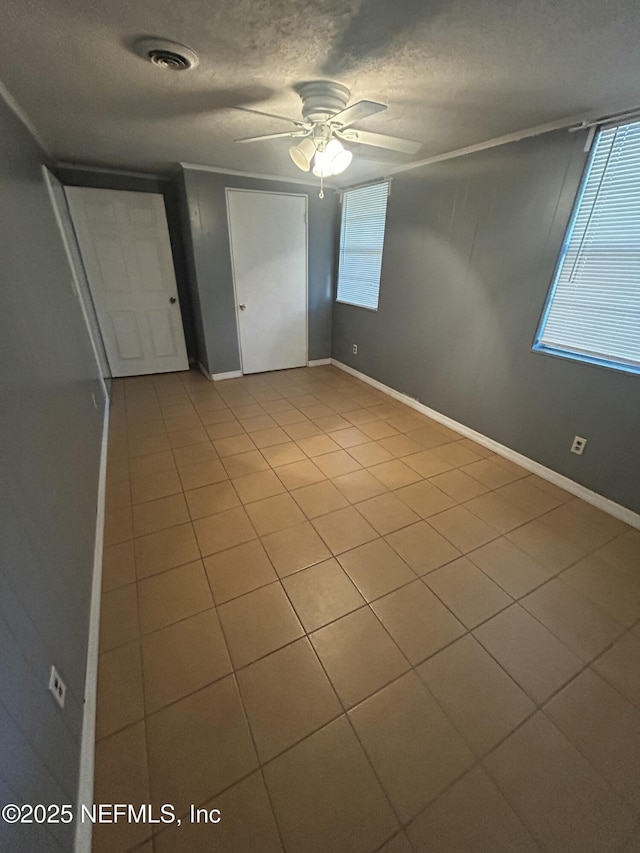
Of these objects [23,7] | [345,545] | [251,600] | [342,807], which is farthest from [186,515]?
[23,7]

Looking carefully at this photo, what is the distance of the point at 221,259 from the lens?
12.3 ft

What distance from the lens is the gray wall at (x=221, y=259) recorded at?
11.4 ft

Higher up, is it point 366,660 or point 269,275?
point 269,275

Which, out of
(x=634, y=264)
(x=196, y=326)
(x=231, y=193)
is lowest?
(x=196, y=326)

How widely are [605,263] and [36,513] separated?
2.97 m

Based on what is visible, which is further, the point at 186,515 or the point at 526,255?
the point at 526,255

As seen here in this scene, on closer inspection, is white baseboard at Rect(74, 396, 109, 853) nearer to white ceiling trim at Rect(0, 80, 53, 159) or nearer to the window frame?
white ceiling trim at Rect(0, 80, 53, 159)

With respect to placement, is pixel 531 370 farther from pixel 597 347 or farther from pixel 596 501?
pixel 596 501

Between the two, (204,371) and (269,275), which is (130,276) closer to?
(204,371)

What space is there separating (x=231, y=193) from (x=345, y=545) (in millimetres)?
3651

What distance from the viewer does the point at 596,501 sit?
225cm

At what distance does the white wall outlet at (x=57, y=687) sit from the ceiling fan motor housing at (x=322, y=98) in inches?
98.9

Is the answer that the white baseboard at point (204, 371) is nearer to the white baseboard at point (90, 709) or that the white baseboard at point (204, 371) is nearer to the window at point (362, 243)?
the window at point (362, 243)

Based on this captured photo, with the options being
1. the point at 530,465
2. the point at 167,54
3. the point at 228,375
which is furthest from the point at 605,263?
the point at 228,375
